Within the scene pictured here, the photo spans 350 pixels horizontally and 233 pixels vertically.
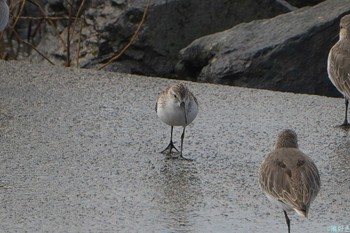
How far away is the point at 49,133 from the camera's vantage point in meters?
9.51

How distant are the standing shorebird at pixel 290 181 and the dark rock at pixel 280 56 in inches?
198

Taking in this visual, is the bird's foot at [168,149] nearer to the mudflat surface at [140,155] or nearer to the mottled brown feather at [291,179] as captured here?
the mudflat surface at [140,155]

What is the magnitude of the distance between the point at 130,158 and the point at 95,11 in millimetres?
5774

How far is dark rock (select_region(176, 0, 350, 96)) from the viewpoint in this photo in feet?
40.1

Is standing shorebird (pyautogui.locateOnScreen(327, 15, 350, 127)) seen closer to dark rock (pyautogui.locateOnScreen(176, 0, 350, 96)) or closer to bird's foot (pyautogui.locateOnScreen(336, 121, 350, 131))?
bird's foot (pyautogui.locateOnScreen(336, 121, 350, 131))

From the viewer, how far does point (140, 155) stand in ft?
29.3

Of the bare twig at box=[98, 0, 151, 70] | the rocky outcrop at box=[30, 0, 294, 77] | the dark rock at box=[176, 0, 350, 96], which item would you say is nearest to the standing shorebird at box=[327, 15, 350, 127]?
the dark rock at box=[176, 0, 350, 96]

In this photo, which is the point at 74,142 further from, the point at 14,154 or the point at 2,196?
the point at 2,196

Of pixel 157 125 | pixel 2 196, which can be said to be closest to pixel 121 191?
pixel 2 196

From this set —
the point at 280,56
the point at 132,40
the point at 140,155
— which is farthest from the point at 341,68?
the point at 132,40

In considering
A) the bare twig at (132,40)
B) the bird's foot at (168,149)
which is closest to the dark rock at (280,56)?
the bare twig at (132,40)

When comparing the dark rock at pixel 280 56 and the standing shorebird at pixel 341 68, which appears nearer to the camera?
the standing shorebird at pixel 341 68

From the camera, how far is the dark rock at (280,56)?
12.2 metres

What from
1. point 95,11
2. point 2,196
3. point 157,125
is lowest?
point 2,196
